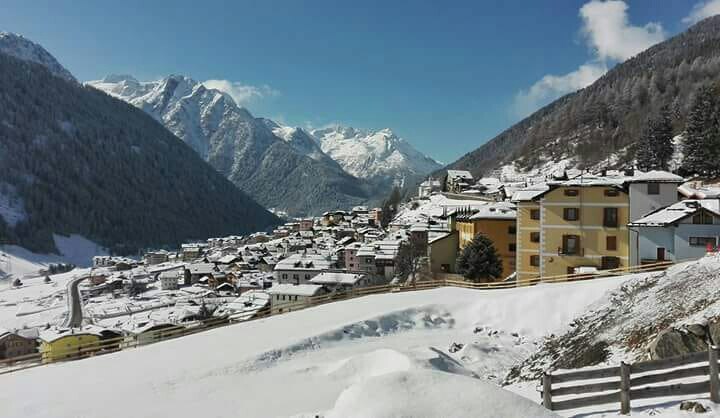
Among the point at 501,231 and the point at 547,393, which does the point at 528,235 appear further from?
the point at 547,393

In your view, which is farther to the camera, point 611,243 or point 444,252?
point 444,252

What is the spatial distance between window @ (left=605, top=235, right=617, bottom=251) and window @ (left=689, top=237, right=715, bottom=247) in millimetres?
5914

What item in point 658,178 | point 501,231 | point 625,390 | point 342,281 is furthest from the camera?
point 342,281

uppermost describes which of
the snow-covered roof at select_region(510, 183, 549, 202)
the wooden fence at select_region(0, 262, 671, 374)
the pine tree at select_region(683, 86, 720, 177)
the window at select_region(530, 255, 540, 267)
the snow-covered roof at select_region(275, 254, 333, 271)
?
the pine tree at select_region(683, 86, 720, 177)

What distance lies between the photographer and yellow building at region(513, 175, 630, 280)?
112 ft

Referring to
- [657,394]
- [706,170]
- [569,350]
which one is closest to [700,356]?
[657,394]

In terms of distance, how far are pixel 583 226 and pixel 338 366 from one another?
83.7ft

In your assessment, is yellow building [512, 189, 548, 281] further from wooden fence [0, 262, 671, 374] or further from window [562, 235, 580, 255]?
wooden fence [0, 262, 671, 374]

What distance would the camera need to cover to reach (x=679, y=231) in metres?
28.9

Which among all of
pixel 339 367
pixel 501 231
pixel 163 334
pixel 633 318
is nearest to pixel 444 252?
pixel 501 231

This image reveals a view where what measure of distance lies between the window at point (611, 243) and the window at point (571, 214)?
257 centimetres

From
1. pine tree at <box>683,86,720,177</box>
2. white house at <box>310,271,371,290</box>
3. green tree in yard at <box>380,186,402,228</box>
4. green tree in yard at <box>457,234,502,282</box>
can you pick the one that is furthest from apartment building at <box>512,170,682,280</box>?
green tree in yard at <box>380,186,402,228</box>

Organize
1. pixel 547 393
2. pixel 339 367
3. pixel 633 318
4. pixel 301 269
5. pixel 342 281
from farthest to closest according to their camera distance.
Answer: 1. pixel 301 269
2. pixel 342 281
3. pixel 339 367
4. pixel 633 318
5. pixel 547 393

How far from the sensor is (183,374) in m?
16.4
